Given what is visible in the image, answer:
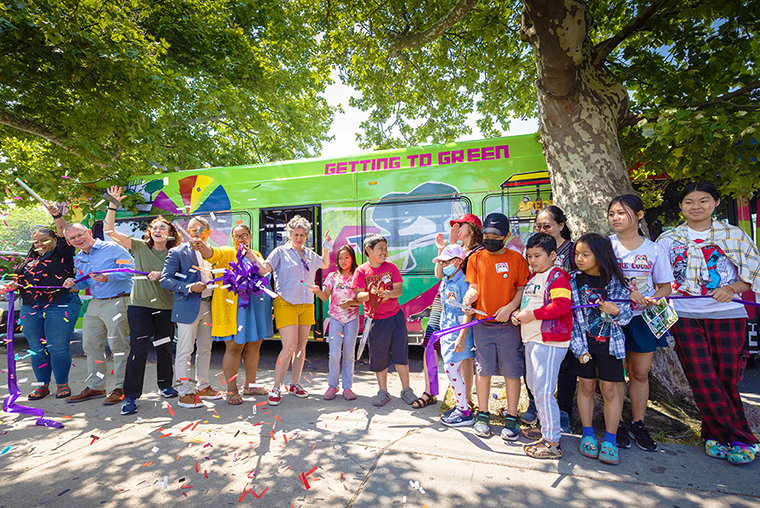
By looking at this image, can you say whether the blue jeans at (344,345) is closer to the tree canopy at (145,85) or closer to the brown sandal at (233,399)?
the brown sandal at (233,399)

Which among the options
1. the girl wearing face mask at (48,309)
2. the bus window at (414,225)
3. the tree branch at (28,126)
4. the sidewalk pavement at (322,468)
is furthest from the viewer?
the tree branch at (28,126)

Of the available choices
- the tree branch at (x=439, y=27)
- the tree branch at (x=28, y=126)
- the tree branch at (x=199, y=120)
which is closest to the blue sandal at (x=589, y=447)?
the tree branch at (x=439, y=27)

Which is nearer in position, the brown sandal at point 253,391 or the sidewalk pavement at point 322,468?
the sidewalk pavement at point 322,468

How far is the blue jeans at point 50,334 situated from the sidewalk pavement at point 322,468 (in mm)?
785

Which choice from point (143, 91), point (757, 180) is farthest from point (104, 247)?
point (757, 180)

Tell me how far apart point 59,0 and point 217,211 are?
3.54 metres

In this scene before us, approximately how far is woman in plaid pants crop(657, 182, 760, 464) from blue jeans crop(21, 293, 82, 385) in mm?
6394

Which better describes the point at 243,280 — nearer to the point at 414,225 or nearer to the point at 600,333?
the point at 414,225

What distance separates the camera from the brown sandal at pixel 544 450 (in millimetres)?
2896

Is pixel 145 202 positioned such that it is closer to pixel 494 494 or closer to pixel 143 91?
pixel 143 91

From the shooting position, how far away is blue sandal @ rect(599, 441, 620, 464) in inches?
110

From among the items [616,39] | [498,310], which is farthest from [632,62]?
[498,310]

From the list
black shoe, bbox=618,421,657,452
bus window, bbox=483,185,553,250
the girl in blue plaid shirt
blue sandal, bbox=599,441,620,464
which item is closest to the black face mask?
the girl in blue plaid shirt

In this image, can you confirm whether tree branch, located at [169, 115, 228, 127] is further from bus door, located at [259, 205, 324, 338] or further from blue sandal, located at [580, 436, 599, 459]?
blue sandal, located at [580, 436, 599, 459]
